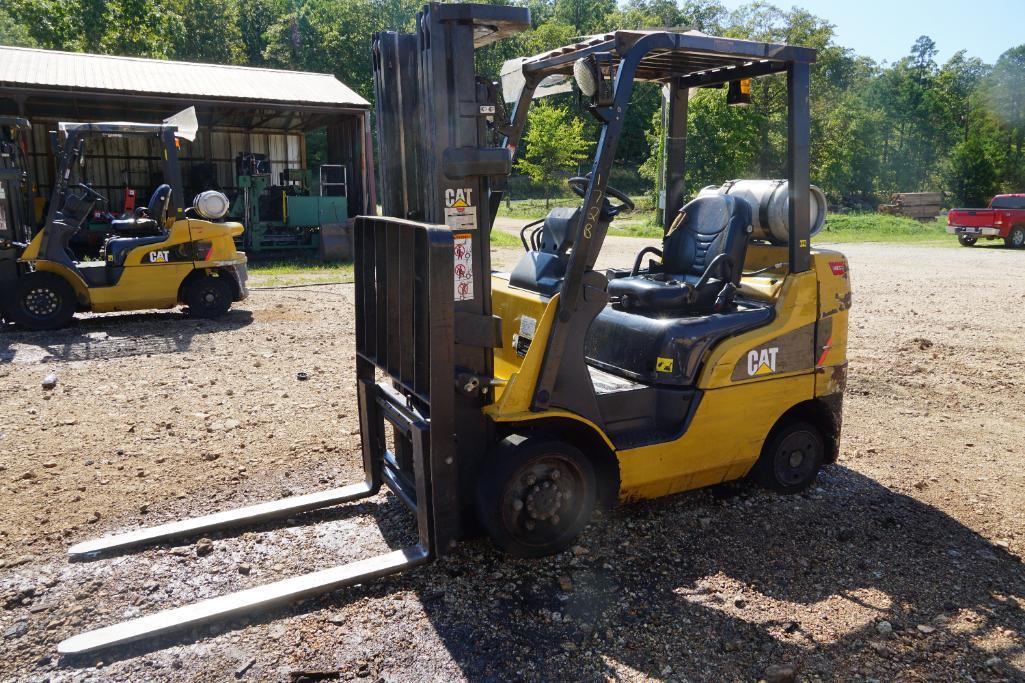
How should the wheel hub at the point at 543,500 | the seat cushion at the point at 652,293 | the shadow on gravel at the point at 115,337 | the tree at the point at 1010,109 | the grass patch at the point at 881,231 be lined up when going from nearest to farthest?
the wheel hub at the point at 543,500
the seat cushion at the point at 652,293
the shadow on gravel at the point at 115,337
the grass patch at the point at 881,231
the tree at the point at 1010,109

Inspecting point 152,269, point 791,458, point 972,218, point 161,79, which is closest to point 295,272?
point 161,79

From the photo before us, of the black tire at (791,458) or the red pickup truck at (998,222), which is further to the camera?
the red pickup truck at (998,222)

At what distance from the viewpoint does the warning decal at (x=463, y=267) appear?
154 inches

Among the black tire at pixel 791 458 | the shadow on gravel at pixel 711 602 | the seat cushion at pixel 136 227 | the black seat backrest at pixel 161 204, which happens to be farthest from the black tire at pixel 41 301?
the black tire at pixel 791 458

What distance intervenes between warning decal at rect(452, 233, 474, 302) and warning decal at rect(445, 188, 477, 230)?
0.18 ft

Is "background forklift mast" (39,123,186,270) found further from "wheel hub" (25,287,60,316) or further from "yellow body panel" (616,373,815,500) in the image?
"yellow body panel" (616,373,815,500)

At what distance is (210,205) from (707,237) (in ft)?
26.5

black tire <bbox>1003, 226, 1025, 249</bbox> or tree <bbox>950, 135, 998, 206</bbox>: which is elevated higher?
tree <bbox>950, 135, 998, 206</bbox>

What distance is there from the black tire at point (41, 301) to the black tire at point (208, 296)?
1.45m

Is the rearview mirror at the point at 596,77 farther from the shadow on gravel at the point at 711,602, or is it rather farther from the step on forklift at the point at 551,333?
the shadow on gravel at the point at 711,602

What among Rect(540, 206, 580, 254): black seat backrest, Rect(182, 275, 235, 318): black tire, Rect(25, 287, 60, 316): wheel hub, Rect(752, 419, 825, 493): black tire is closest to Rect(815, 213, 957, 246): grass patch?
Rect(182, 275, 235, 318): black tire

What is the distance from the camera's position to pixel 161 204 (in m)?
10.9

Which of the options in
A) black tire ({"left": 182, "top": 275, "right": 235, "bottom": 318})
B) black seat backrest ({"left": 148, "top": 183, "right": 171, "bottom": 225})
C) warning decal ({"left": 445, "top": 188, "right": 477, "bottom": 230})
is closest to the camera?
warning decal ({"left": 445, "top": 188, "right": 477, "bottom": 230})

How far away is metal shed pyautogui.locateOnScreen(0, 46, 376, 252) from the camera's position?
57.4 ft
